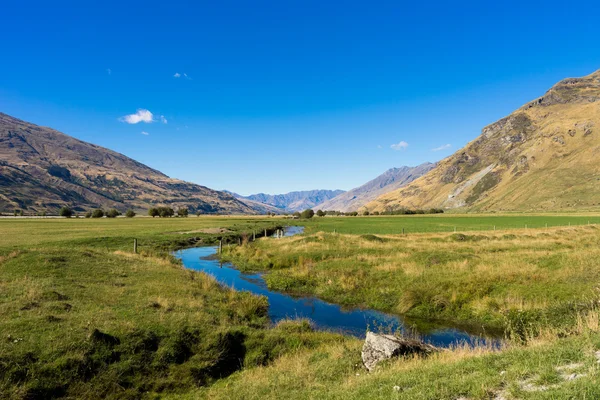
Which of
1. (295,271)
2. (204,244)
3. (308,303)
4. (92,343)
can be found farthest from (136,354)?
(204,244)

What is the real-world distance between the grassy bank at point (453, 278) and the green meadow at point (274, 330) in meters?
0.14

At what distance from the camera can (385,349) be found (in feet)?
38.9

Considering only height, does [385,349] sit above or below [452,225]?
below

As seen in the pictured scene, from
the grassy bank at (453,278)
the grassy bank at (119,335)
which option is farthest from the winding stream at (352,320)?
the grassy bank at (119,335)

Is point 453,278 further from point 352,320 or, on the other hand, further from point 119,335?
point 119,335

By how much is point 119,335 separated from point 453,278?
23.5 meters

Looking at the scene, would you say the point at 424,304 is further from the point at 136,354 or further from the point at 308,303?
the point at 136,354

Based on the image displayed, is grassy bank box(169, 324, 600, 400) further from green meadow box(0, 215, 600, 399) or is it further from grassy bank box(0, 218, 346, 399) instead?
grassy bank box(0, 218, 346, 399)

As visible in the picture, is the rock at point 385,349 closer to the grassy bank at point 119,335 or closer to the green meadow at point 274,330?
the green meadow at point 274,330

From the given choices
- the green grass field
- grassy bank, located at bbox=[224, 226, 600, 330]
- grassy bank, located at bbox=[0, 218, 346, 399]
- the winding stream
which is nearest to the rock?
the winding stream

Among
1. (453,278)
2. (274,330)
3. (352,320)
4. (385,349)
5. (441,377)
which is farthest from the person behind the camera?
(453,278)

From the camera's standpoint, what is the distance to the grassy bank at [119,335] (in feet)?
38.5

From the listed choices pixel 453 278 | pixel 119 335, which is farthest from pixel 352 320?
pixel 119 335

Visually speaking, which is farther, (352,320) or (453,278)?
(453,278)
